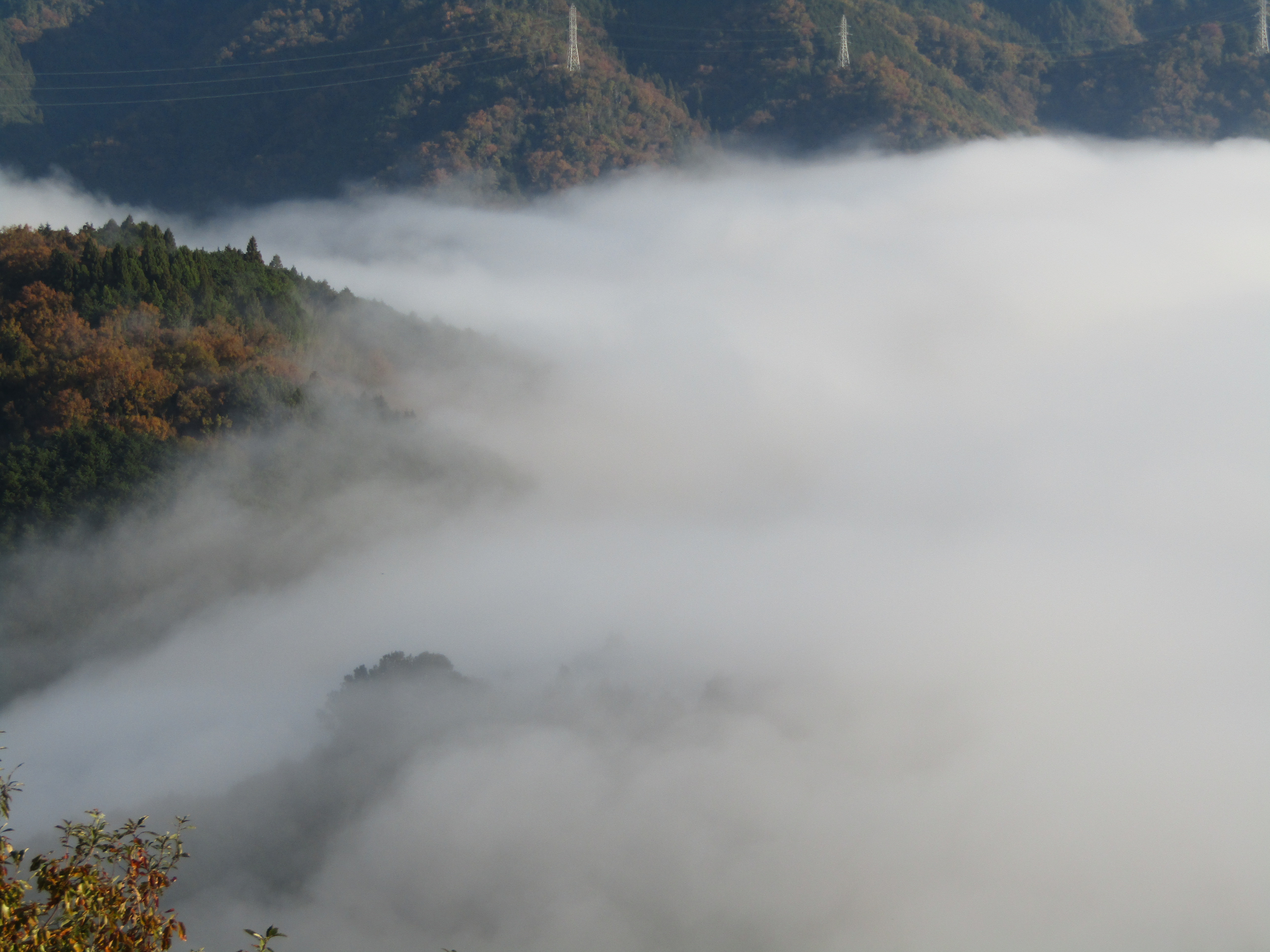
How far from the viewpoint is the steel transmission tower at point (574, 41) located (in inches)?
5773

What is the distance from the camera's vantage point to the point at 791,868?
75375mm

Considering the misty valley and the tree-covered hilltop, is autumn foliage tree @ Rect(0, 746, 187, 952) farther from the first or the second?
the tree-covered hilltop

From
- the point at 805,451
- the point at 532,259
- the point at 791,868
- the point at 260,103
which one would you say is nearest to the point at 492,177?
the point at 532,259

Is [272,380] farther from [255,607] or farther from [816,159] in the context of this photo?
[816,159]

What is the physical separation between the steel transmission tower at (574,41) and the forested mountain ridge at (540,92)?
145 cm

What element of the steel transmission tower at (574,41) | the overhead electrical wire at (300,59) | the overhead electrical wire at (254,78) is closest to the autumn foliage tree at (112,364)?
the steel transmission tower at (574,41)

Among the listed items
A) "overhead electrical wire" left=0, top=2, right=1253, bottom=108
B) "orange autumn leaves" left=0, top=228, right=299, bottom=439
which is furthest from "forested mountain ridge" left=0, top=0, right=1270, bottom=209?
"orange autumn leaves" left=0, top=228, right=299, bottom=439

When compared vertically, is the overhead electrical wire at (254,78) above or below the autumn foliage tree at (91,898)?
below

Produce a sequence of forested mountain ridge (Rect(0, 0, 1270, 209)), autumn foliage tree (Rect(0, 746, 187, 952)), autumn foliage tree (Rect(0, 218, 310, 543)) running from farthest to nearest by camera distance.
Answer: forested mountain ridge (Rect(0, 0, 1270, 209)) < autumn foliage tree (Rect(0, 218, 310, 543)) < autumn foliage tree (Rect(0, 746, 187, 952))

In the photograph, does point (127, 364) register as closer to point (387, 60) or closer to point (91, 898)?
point (91, 898)

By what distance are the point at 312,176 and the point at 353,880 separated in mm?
140818

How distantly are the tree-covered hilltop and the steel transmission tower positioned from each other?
78.8 meters

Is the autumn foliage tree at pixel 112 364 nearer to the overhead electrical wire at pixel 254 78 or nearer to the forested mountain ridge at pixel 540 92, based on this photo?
the forested mountain ridge at pixel 540 92

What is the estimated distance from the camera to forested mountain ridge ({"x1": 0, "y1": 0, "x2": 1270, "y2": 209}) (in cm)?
17062
